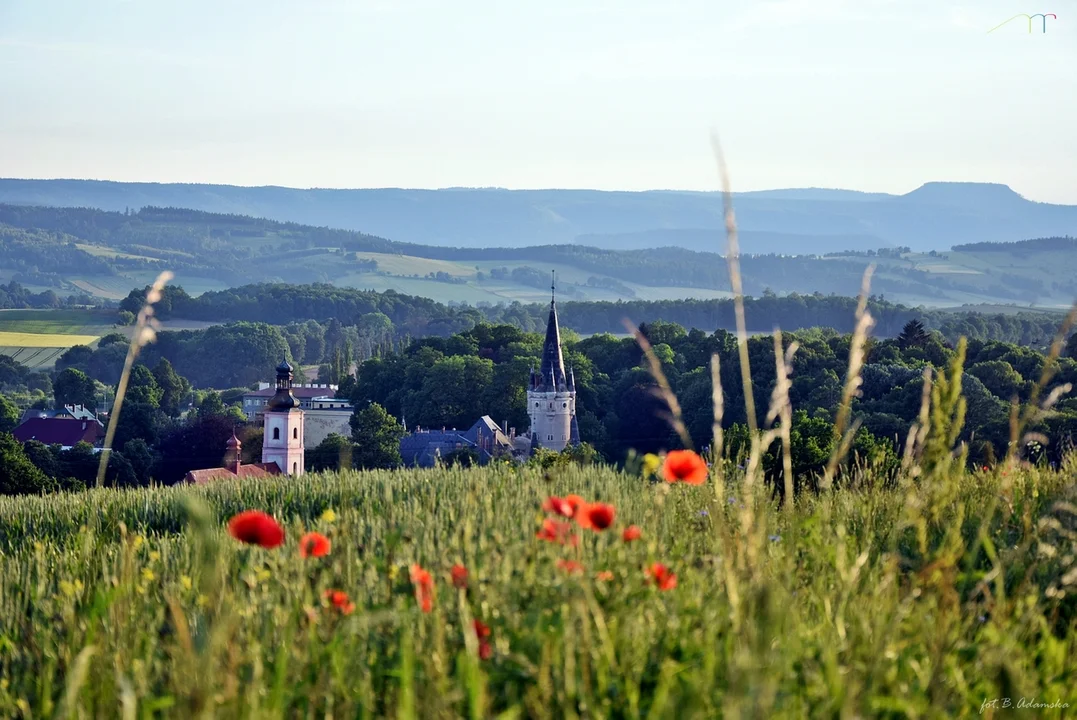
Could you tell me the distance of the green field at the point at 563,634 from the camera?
13.8 feet

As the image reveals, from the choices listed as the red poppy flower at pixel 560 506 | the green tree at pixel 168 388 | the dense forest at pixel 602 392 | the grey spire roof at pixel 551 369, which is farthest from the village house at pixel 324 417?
the red poppy flower at pixel 560 506

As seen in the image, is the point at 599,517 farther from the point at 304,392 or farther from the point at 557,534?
the point at 304,392

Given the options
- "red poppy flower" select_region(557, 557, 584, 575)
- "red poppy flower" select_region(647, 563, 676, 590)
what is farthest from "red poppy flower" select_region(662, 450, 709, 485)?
"red poppy flower" select_region(557, 557, 584, 575)

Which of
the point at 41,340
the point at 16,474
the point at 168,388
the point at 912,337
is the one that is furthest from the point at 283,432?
the point at 41,340

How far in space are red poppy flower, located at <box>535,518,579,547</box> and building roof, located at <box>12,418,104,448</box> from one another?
99.9 metres

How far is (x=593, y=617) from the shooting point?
4828 mm

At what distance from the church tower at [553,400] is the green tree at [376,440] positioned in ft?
41.1

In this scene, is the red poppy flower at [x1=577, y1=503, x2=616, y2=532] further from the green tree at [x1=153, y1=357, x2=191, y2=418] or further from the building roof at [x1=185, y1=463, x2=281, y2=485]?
the green tree at [x1=153, y1=357, x2=191, y2=418]

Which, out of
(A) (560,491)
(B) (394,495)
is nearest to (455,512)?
(A) (560,491)

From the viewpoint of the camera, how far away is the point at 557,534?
5035 millimetres

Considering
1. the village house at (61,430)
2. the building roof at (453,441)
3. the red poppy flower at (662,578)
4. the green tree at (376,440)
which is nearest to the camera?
the red poppy flower at (662,578)

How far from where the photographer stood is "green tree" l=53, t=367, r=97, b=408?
425ft

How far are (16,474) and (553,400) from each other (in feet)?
153

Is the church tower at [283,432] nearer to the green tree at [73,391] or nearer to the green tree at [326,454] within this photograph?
the green tree at [326,454]
